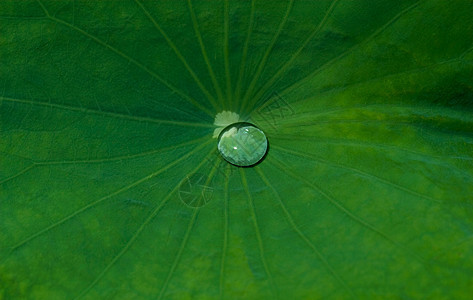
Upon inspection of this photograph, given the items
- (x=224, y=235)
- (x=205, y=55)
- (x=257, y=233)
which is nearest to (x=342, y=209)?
(x=257, y=233)

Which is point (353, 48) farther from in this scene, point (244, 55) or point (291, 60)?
point (244, 55)

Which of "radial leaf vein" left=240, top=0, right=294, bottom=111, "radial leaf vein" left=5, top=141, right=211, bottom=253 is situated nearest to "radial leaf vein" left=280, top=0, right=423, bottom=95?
"radial leaf vein" left=240, top=0, right=294, bottom=111

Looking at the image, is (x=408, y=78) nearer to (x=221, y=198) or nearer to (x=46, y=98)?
(x=221, y=198)

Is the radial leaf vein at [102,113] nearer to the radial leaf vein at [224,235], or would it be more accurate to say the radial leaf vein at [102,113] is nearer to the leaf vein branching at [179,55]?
the leaf vein branching at [179,55]

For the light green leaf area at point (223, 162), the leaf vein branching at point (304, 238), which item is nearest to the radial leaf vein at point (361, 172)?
the light green leaf area at point (223, 162)

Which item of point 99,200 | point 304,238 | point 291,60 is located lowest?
point 304,238

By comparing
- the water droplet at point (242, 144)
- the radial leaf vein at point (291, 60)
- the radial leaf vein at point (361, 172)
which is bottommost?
the radial leaf vein at point (361, 172)
